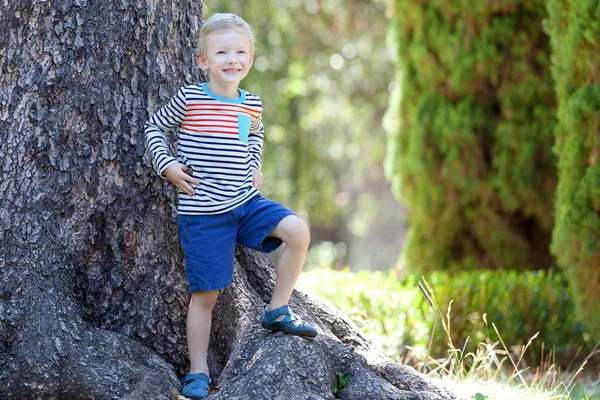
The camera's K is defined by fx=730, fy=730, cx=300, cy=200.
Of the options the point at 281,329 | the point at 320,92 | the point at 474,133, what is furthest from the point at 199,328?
the point at 320,92

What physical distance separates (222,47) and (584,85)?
3.23 metres

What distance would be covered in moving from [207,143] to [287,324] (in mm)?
788

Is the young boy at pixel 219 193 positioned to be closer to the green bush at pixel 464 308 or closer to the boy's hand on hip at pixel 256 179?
the boy's hand on hip at pixel 256 179

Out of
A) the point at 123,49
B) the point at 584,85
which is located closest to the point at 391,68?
the point at 584,85

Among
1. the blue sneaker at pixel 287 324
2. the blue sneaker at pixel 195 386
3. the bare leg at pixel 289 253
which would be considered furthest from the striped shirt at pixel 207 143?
the blue sneaker at pixel 195 386

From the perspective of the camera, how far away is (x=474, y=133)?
7.44 meters

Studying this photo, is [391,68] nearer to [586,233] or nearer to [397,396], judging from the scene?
[586,233]

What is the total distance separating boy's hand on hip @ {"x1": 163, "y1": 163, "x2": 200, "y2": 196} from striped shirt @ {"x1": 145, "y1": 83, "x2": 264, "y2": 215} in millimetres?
53

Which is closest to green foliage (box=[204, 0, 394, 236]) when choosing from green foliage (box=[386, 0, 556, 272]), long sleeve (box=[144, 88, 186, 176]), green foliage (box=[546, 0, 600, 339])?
green foliage (box=[386, 0, 556, 272])

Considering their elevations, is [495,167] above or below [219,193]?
below

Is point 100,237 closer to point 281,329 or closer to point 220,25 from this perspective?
point 281,329

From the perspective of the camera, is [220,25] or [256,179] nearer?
[220,25]

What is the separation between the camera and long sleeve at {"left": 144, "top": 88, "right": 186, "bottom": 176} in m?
2.84

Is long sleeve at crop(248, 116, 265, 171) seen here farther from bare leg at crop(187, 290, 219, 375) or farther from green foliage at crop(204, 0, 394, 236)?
green foliage at crop(204, 0, 394, 236)
